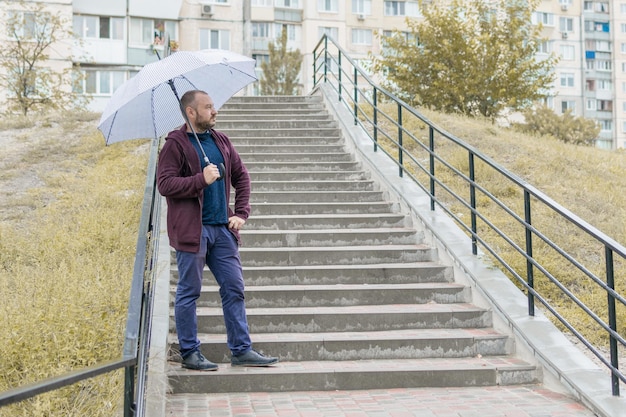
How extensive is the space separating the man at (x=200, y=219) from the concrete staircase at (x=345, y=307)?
1.07ft

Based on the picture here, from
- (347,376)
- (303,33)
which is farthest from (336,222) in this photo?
(303,33)

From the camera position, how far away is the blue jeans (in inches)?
188

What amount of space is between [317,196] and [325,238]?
4.68ft

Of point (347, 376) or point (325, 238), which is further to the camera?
point (325, 238)

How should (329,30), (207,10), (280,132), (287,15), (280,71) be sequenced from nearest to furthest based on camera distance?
(280,132)
(280,71)
(207,10)
(287,15)
(329,30)

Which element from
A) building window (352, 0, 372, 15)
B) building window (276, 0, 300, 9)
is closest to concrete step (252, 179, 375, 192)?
building window (276, 0, 300, 9)

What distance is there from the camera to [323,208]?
8.66m

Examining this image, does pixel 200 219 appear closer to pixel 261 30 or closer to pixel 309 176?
pixel 309 176

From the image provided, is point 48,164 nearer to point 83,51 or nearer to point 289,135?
point 289,135

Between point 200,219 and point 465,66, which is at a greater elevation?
point 465,66

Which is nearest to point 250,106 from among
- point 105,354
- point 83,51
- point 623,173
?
point 623,173

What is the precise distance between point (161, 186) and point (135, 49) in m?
33.3

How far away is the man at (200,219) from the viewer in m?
4.71

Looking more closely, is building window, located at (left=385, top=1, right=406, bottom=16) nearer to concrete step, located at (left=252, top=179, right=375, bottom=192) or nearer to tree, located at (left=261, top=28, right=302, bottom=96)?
tree, located at (left=261, top=28, right=302, bottom=96)
